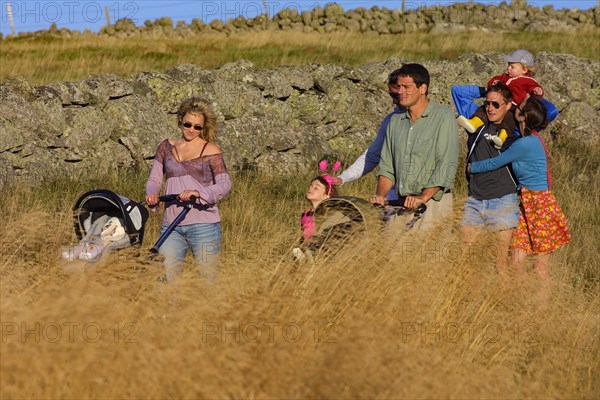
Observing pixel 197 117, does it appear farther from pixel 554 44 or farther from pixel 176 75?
pixel 554 44

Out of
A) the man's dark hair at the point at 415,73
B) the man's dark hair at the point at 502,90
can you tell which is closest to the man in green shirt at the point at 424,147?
the man's dark hair at the point at 415,73

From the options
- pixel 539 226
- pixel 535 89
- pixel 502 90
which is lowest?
pixel 539 226

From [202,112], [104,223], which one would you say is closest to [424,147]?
[202,112]

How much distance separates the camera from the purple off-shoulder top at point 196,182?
620 cm

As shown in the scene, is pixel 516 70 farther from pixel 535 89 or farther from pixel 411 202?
pixel 411 202

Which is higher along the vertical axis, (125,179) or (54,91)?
(54,91)

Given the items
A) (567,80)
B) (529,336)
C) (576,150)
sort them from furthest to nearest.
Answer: (567,80)
(576,150)
(529,336)

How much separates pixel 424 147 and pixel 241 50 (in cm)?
1114

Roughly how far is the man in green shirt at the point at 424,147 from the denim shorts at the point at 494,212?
0.35 m

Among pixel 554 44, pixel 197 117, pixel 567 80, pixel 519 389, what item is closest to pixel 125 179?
pixel 197 117

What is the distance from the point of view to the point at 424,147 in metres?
6.43

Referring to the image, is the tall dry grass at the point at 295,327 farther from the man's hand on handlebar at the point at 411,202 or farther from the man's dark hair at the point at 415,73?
the man's dark hair at the point at 415,73

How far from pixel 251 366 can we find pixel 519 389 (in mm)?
1466

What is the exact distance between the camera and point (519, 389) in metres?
4.78
